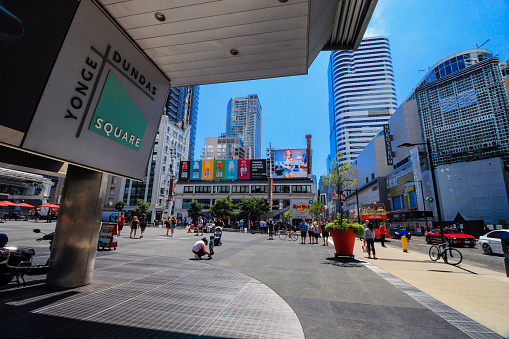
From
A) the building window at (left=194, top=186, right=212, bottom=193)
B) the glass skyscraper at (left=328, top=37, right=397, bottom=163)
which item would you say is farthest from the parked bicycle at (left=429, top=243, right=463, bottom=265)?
the glass skyscraper at (left=328, top=37, right=397, bottom=163)

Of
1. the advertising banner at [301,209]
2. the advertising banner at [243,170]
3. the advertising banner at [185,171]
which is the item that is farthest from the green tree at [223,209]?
the advertising banner at [185,171]

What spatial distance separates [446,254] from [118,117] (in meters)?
13.0

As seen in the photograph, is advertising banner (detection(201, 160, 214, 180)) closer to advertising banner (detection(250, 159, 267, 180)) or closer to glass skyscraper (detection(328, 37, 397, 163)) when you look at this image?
advertising banner (detection(250, 159, 267, 180))

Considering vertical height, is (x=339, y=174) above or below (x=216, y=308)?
above

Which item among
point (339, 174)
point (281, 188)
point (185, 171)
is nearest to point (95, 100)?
point (339, 174)

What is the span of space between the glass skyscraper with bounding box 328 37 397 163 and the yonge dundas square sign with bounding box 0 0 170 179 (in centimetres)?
12669

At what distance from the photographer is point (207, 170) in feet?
222

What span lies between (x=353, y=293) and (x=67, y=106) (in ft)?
21.1

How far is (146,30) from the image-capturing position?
3.66 metres

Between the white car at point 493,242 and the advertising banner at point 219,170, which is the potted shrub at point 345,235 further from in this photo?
the advertising banner at point 219,170

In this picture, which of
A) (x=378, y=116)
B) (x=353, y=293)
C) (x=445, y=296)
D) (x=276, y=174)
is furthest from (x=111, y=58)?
(x=378, y=116)

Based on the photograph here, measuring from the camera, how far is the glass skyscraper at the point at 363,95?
11888cm

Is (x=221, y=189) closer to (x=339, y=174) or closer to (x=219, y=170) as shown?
(x=219, y=170)

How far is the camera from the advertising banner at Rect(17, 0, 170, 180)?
2793 mm
